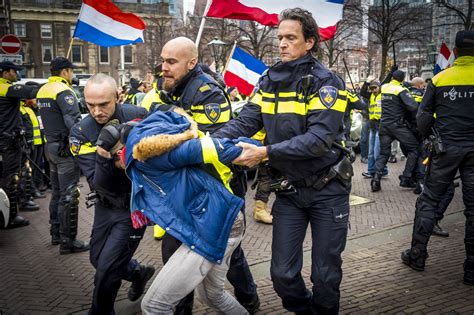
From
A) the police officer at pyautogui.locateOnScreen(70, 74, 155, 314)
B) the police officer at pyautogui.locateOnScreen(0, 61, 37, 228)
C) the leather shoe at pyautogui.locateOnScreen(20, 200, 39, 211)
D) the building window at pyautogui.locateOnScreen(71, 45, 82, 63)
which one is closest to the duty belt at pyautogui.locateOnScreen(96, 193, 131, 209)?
the police officer at pyautogui.locateOnScreen(70, 74, 155, 314)

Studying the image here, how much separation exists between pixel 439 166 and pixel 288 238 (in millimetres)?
2194

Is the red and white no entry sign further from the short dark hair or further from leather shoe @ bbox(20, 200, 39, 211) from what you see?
the short dark hair

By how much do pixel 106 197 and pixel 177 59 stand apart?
129 centimetres

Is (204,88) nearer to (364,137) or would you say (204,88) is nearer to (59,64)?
(59,64)

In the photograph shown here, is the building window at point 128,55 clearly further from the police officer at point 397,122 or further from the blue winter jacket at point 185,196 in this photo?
the blue winter jacket at point 185,196

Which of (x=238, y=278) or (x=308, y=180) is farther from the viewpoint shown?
(x=238, y=278)

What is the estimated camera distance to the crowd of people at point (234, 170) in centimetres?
266

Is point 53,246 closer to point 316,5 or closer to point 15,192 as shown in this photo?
point 15,192

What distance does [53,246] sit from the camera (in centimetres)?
598

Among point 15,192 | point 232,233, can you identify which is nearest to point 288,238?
point 232,233

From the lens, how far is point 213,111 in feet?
12.4

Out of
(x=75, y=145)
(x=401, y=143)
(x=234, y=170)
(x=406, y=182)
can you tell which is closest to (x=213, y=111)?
(x=234, y=170)

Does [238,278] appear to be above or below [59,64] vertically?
below

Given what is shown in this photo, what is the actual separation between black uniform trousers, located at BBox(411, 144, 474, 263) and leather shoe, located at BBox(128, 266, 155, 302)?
2.79m
